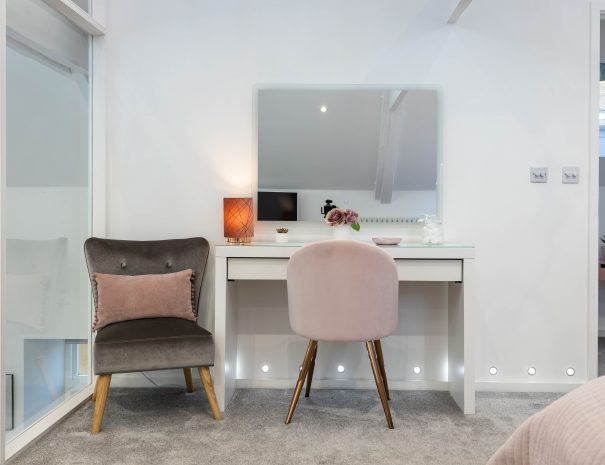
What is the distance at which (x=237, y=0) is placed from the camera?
3.13 metres

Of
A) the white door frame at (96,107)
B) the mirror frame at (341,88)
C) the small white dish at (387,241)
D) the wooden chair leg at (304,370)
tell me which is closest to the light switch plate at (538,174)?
the mirror frame at (341,88)

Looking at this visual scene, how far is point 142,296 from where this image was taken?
275 centimetres

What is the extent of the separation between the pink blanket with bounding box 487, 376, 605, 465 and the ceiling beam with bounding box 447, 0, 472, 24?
7.07 ft

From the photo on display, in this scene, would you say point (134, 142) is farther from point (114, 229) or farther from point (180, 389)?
point (180, 389)

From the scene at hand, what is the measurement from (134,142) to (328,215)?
114 centimetres

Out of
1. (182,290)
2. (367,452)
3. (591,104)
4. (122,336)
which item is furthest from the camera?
(591,104)

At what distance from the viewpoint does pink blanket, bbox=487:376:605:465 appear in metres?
0.96

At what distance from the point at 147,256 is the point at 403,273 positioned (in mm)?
1265

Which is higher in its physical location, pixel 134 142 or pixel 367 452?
pixel 134 142

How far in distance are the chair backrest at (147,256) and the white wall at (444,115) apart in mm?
212

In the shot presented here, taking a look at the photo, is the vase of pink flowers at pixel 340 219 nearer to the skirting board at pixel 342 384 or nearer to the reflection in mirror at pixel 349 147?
the reflection in mirror at pixel 349 147

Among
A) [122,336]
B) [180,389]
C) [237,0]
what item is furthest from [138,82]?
[180,389]

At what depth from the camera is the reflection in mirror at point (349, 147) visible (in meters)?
3.14

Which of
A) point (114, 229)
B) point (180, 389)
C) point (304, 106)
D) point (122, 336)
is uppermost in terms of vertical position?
point (304, 106)
